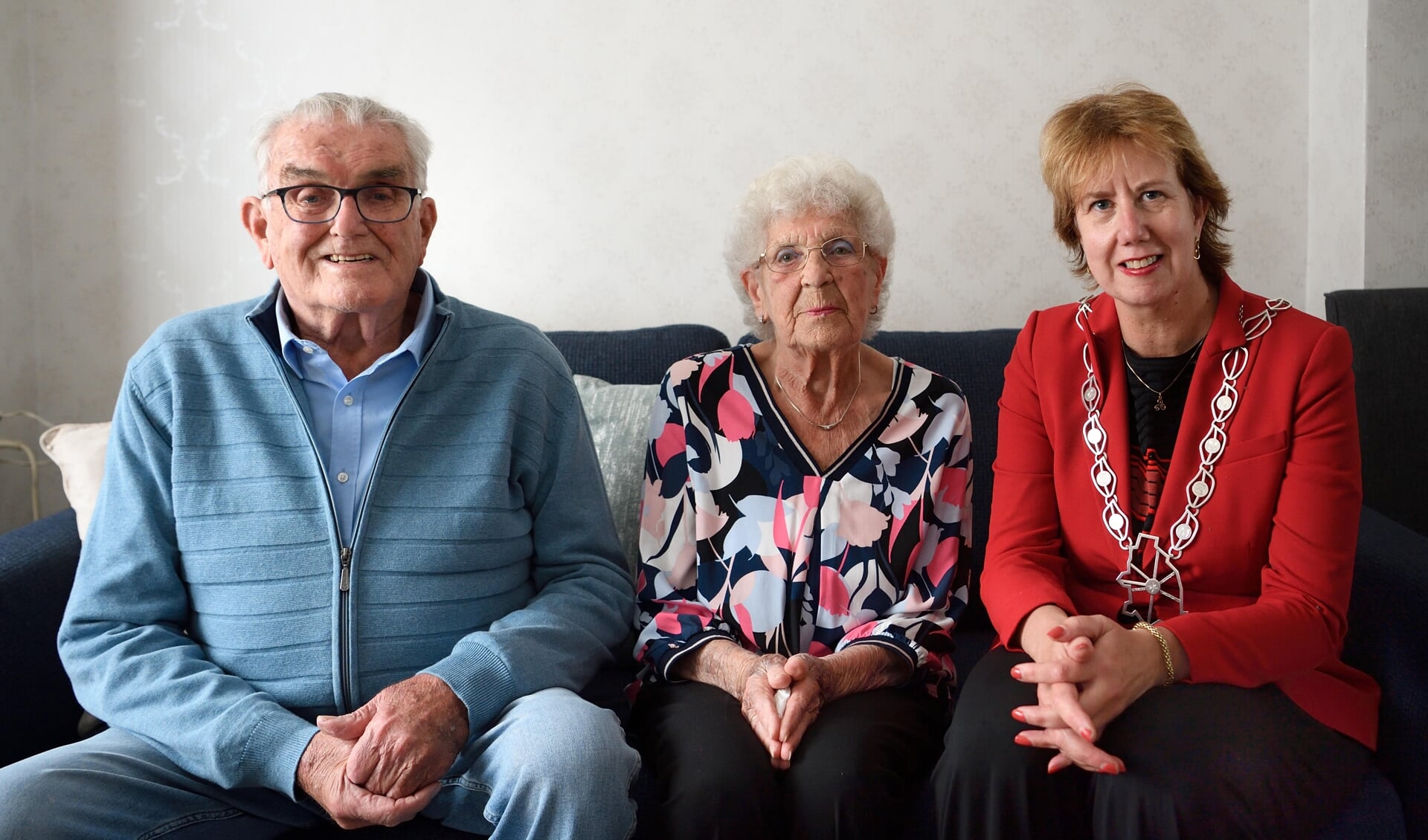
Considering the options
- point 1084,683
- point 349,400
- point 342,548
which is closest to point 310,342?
point 349,400

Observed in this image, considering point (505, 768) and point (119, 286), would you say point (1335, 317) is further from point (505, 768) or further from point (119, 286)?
point (119, 286)

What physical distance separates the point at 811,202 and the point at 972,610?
87cm

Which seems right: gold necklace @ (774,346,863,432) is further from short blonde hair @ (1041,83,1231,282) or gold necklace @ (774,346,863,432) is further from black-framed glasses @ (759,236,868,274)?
short blonde hair @ (1041,83,1231,282)

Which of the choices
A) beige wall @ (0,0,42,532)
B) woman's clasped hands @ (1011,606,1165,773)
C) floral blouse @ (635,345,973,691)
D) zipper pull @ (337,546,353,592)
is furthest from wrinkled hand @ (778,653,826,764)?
beige wall @ (0,0,42,532)

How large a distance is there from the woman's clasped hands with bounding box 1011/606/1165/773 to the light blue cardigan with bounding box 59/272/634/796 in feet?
2.08

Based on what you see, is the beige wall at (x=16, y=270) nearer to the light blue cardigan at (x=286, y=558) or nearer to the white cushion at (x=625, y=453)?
the light blue cardigan at (x=286, y=558)

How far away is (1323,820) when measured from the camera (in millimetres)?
1305

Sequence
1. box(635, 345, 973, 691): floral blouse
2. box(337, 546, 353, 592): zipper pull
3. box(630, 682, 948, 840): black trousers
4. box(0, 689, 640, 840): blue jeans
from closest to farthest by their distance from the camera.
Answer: box(0, 689, 640, 840): blue jeans, box(630, 682, 948, 840): black trousers, box(337, 546, 353, 592): zipper pull, box(635, 345, 973, 691): floral blouse

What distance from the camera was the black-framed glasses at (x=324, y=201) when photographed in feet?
5.02

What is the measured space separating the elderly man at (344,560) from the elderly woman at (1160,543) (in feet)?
1.88

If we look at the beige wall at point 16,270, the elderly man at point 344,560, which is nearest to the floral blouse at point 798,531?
the elderly man at point 344,560

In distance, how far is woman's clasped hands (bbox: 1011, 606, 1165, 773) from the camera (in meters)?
1.28

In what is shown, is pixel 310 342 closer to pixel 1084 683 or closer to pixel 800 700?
pixel 800 700

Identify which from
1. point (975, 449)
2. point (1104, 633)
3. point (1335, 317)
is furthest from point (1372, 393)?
point (1104, 633)
